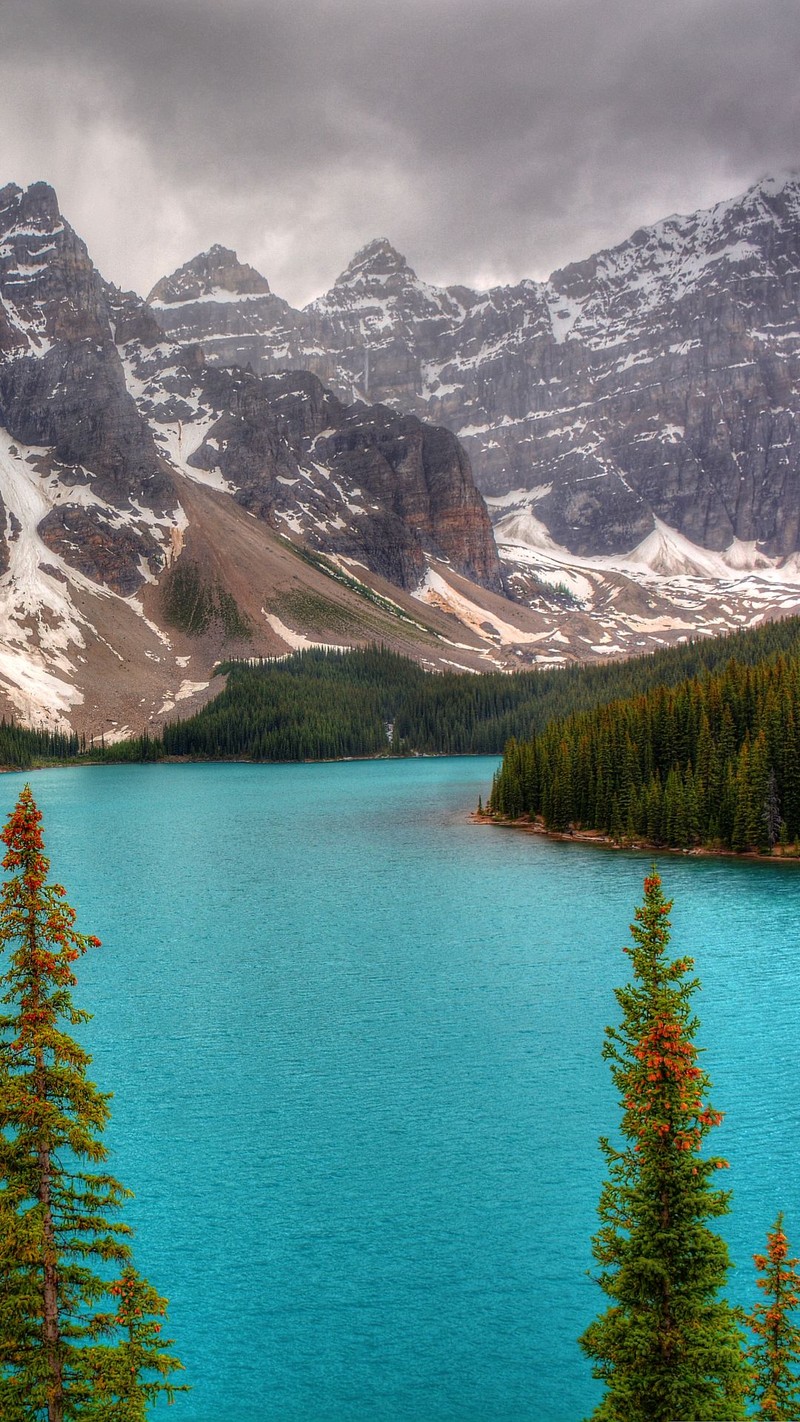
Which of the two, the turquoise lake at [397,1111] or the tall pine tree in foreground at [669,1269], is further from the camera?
the turquoise lake at [397,1111]

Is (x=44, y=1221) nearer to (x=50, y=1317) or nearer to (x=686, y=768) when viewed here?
(x=50, y=1317)

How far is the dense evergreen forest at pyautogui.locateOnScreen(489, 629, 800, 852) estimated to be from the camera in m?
96.3

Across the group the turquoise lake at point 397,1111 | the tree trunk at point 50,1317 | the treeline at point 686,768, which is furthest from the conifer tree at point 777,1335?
the treeline at point 686,768

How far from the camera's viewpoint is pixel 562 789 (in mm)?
117125

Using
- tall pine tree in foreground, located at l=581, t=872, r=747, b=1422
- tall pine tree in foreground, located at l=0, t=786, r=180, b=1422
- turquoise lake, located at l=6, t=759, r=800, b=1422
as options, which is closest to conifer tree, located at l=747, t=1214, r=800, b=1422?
tall pine tree in foreground, located at l=581, t=872, r=747, b=1422

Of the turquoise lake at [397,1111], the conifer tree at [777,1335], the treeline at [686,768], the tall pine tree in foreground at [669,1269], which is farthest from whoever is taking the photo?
the treeline at [686,768]

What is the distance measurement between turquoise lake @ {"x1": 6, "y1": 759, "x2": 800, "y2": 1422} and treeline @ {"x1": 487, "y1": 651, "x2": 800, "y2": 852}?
1045cm

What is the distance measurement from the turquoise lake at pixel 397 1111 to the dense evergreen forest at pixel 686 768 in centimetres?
1034

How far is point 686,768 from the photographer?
346 ft

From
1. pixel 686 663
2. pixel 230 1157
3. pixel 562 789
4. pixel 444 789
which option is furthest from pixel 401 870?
pixel 686 663

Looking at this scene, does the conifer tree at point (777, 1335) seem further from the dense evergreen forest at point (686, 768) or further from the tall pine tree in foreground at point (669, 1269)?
Result: the dense evergreen forest at point (686, 768)

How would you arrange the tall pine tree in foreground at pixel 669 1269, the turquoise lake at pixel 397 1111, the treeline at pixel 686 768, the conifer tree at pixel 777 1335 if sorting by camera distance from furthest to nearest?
the treeline at pixel 686 768 → the turquoise lake at pixel 397 1111 → the tall pine tree in foreground at pixel 669 1269 → the conifer tree at pixel 777 1335

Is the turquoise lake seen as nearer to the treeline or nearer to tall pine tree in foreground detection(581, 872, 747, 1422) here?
tall pine tree in foreground detection(581, 872, 747, 1422)

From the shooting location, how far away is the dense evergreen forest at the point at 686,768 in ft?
316
